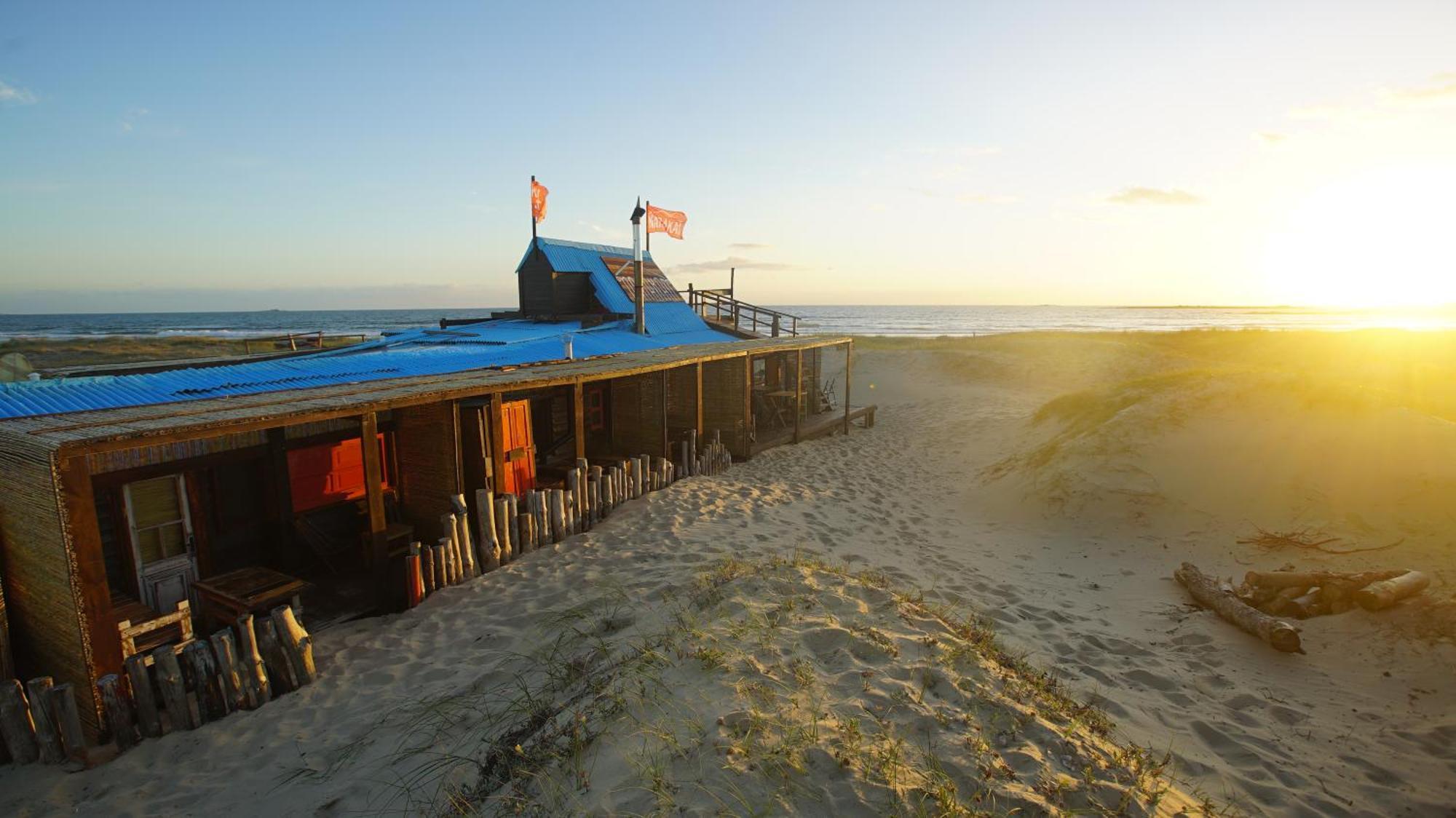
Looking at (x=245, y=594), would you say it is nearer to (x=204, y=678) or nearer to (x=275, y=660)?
(x=275, y=660)

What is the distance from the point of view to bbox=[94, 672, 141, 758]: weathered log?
5070 mm

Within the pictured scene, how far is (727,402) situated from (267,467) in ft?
31.3

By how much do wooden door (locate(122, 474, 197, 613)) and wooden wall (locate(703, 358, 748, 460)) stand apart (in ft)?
32.6

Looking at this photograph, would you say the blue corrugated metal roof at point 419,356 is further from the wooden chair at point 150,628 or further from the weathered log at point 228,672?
the weathered log at point 228,672

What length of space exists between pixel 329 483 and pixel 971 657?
28.7ft

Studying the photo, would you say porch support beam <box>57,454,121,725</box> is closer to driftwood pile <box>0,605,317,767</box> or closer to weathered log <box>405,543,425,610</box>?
driftwood pile <box>0,605,317,767</box>

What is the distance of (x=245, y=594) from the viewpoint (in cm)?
681

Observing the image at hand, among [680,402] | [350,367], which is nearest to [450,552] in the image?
[350,367]

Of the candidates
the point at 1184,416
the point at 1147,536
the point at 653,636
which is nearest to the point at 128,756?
the point at 653,636

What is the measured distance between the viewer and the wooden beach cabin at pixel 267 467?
205 inches

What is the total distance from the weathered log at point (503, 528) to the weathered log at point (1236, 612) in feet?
29.2

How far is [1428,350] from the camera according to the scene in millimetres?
34031

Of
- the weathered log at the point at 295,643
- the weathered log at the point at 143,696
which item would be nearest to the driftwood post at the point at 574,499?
the weathered log at the point at 295,643

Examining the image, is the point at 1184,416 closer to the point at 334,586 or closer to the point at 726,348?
the point at 726,348
